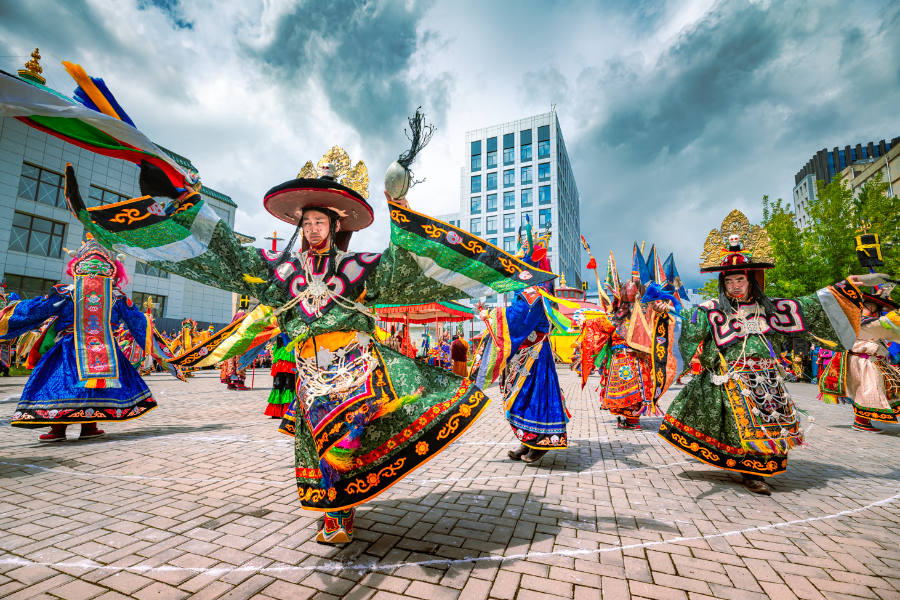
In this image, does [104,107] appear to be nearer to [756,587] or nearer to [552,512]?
[552,512]

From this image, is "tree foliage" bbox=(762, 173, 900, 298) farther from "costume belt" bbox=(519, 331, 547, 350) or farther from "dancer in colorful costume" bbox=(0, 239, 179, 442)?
"dancer in colorful costume" bbox=(0, 239, 179, 442)

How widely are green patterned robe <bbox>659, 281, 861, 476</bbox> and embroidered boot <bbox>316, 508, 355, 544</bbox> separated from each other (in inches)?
147

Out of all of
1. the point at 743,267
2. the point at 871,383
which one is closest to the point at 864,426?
the point at 871,383

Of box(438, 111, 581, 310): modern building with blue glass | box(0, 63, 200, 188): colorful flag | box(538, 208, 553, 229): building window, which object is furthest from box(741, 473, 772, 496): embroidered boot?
box(538, 208, 553, 229): building window

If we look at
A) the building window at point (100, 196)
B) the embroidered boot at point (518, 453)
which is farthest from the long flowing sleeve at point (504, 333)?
the building window at point (100, 196)

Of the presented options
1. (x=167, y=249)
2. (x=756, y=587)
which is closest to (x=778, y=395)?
(x=756, y=587)

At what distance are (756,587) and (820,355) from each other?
43.4ft

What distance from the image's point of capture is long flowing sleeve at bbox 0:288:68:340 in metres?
5.39

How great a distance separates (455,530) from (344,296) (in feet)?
6.34

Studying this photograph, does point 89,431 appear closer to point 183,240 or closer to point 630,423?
point 183,240

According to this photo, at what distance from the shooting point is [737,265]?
4.48 meters

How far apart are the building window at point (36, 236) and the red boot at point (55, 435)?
75.2 feet

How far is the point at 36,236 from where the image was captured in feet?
72.2

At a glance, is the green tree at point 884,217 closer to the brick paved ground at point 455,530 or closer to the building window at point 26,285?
the brick paved ground at point 455,530
